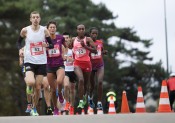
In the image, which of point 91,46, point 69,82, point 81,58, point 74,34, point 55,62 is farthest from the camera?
point 74,34

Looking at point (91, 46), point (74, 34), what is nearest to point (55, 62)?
point (91, 46)

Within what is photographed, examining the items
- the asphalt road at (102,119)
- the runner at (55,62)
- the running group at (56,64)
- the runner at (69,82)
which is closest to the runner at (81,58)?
the running group at (56,64)

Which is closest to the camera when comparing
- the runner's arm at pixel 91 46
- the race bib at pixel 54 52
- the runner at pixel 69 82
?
the race bib at pixel 54 52

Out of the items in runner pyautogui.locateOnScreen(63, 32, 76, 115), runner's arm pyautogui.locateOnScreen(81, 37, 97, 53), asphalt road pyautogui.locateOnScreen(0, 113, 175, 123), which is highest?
runner's arm pyautogui.locateOnScreen(81, 37, 97, 53)

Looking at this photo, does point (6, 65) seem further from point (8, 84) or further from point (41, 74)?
point (41, 74)

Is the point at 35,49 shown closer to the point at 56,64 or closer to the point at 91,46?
the point at 56,64

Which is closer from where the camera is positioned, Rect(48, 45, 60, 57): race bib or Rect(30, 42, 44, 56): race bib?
Rect(30, 42, 44, 56): race bib

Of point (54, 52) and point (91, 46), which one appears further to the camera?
point (91, 46)

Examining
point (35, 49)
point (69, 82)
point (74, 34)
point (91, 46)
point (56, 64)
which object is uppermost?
point (74, 34)

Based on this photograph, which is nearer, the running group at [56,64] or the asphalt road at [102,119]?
the asphalt road at [102,119]

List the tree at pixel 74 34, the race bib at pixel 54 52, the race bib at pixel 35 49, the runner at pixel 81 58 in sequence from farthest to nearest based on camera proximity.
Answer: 1. the tree at pixel 74 34
2. the runner at pixel 81 58
3. the race bib at pixel 54 52
4. the race bib at pixel 35 49

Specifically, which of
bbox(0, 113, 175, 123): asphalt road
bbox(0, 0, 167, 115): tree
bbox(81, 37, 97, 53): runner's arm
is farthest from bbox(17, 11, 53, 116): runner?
bbox(0, 0, 167, 115): tree

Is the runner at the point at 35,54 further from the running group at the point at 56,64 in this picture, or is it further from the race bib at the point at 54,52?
the race bib at the point at 54,52

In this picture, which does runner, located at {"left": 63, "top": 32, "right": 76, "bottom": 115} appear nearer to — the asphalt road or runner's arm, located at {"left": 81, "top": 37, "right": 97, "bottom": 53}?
runner's arm, located at {"left": 81, "top": 37, "right": 97, "bottom": 53}
